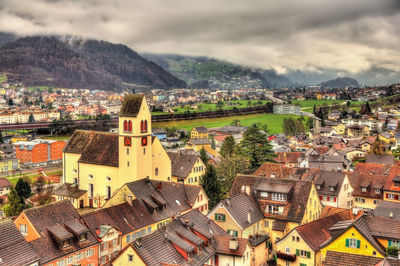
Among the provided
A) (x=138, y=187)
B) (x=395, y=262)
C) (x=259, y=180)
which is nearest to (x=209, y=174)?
(x=259, y=180)

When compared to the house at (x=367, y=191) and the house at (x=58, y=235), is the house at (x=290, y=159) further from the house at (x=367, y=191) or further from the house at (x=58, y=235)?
the house at (x=58, y=235)

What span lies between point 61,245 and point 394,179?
4721cm

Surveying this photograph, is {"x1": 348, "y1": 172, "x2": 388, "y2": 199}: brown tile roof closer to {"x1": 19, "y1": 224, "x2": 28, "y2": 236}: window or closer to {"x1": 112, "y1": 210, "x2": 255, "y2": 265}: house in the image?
{"x1": 112, "y1": 210, "x2": 255, "y2": 265}: house

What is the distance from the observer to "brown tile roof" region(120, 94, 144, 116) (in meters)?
59.9

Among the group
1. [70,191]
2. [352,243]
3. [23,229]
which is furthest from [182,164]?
[352,243]

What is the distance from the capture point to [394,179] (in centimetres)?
5972

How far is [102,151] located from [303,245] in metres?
36.6

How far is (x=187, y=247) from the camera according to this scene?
34.6 metres

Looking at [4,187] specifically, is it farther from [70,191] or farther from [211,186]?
[211,186]

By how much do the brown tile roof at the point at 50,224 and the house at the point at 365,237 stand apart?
22.4m

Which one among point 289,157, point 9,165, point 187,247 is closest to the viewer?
point 187,247

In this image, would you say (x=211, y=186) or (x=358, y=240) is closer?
(x=358, y=240)

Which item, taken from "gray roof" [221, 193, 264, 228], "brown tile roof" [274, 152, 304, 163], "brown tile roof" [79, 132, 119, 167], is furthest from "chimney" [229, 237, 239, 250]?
"brown tile roof" [274, 152, 304, 163]

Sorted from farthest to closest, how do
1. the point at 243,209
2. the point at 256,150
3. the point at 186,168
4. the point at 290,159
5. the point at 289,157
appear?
1. the point at 289,157
2. the point at 290,159
3. the point at 256,150
4. the point at 186,168
5. the point at 243,209
